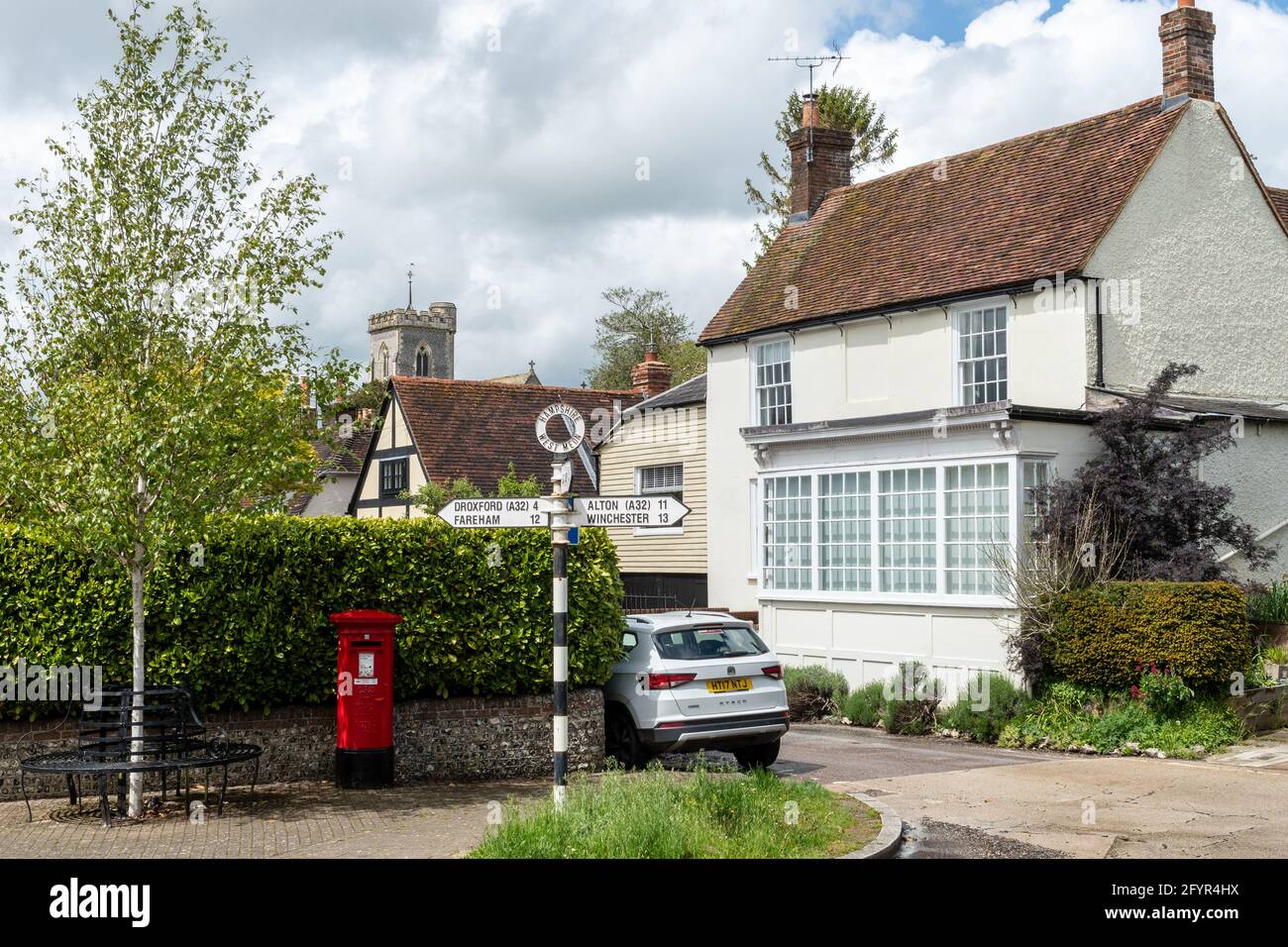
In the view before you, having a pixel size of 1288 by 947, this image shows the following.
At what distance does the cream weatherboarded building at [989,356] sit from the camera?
1888 cm

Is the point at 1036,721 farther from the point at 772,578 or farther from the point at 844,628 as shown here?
the point at 772,578

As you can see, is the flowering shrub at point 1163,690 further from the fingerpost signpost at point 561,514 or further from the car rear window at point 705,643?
the fingerpost signpost at point 561,514

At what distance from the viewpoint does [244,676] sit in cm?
1305

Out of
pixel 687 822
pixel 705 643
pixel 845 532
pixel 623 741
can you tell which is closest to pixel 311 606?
pixel 623 741

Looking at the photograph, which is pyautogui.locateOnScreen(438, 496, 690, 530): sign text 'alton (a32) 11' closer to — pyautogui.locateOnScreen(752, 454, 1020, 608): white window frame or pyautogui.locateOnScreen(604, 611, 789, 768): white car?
pyautogui.locateOnScreen(604, 611, 789, 768): white car

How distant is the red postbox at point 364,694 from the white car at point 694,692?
105 inches

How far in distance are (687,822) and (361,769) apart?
458cm

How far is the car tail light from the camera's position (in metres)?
13.8

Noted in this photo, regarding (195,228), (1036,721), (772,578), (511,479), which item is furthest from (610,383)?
(195,228)

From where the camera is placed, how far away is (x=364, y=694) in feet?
42.2

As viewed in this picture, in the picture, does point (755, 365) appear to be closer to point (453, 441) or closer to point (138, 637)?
point (453, 441)

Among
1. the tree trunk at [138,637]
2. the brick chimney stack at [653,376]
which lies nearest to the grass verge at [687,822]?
the tree trunk at [138,637]

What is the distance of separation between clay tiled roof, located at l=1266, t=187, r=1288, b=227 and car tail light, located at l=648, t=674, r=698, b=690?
16293 millimetres

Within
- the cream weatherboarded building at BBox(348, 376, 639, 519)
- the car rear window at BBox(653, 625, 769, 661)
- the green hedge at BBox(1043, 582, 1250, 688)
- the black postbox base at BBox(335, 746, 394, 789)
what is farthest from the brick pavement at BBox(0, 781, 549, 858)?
the cream weatherboarded building at BBox(348, 376, 639, 519)
